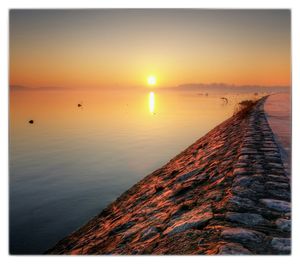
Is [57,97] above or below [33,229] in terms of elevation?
above

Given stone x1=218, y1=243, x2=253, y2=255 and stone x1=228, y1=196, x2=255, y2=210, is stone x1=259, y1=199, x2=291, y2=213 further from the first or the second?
stone x1=218, y1=243, x2=253, y2=255

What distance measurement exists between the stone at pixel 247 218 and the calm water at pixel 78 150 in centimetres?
256

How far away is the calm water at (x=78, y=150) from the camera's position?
4.74 meters

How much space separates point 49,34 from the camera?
501cm

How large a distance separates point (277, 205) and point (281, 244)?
1.38 ft

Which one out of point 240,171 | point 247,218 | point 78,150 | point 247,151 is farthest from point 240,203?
point 78,150

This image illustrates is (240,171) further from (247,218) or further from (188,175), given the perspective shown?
(188,175)

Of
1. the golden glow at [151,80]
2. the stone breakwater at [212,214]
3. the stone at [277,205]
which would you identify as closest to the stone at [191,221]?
the stone breakwater at [212,214]

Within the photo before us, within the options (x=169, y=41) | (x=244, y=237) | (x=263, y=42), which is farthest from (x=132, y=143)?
(x=244, y=237)

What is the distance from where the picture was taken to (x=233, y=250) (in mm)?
2590

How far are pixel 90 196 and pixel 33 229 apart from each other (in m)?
1.20

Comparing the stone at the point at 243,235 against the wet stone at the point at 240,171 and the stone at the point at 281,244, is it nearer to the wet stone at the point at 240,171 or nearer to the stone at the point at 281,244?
the stone at the point at 281,244

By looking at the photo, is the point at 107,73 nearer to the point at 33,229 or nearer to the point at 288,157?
the point at 33,229

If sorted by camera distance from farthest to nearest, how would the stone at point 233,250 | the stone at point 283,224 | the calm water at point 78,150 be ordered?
1. the calm water at point 78,150
2. the stone at point 283,224
3. the stone at point 233,250
